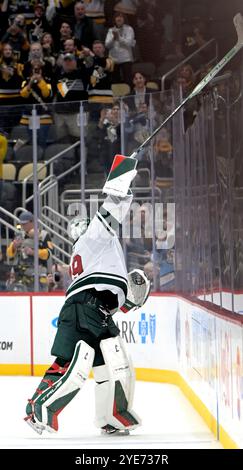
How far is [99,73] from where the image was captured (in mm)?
11219

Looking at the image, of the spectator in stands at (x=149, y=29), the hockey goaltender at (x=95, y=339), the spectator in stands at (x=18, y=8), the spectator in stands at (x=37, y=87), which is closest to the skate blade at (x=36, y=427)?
the hockey goaltender at (x=95, y=339)

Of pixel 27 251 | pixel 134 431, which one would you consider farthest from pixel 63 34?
pixel 134 431

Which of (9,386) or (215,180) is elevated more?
(215,180)

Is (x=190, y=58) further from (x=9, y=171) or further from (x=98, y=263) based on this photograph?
(x=98, y=263)

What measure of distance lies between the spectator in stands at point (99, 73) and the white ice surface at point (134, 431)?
13.1 ft

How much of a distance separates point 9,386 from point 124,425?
259 cm

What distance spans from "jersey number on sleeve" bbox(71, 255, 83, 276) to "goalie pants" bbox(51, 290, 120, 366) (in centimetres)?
12

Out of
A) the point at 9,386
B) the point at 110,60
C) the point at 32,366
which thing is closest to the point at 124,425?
the point at 9,386

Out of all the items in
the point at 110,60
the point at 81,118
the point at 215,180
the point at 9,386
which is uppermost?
the point at 110,60

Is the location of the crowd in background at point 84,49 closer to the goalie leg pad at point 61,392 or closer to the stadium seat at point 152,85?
the stadium seat at point 152,85

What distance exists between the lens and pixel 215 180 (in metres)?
5.72

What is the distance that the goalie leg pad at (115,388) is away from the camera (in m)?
5.91
